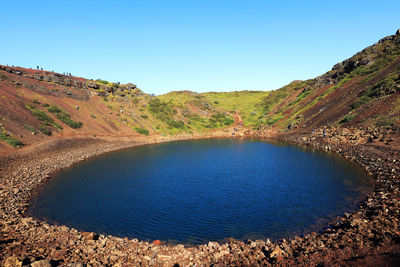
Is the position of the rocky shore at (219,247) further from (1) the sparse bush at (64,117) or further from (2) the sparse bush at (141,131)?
(2) the sparse bush at (141,131)

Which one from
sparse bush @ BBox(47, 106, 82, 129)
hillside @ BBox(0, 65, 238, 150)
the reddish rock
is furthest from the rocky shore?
sparse bush @ BBox(47, 106, 82, 129)

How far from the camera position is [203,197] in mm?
27484

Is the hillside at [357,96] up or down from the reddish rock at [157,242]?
up

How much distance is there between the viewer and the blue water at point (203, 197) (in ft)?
67.6

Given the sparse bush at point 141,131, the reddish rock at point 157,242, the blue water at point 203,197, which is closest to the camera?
the reddish rock at point 157,242

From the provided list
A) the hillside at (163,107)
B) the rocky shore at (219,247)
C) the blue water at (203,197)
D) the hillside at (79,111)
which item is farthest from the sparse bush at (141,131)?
the rocky shore at (219,247)

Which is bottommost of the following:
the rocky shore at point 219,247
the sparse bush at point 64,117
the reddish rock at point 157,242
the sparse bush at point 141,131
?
the reddish rock at point 157,242

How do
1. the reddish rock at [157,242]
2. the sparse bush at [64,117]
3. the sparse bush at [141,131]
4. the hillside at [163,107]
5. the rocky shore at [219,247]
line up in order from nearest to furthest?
the rocky shore at [219,247], the reddish rock at [157,242], the hillside at [163,107], the sparse bush at [64,117], the sparse bush at [141,131]

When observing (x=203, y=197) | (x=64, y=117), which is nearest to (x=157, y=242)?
→ (x=203, y=197)

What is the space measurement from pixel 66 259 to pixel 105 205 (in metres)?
11.4

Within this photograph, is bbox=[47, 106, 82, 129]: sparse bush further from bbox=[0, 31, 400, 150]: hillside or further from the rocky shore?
the rocky shore

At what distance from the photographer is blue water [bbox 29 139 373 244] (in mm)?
20609

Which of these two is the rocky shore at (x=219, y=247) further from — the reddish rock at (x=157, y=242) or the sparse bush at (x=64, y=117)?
the sparse bush at (x=64, y=117)

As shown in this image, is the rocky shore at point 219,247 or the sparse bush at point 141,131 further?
the sparse bush at point 141,131
